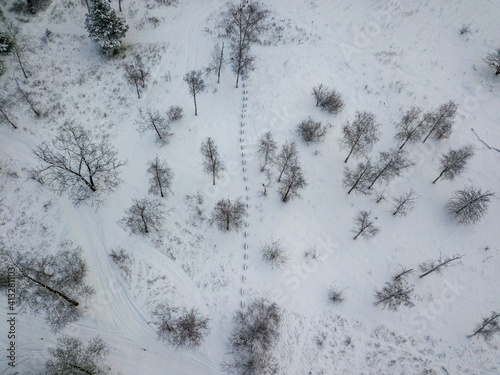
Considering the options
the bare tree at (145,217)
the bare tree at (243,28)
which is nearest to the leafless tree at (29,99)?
the bare tree at (145,217)

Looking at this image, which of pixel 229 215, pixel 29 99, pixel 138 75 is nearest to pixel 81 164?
pixel 29 99

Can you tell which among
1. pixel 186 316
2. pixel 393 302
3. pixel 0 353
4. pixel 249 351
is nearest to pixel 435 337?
pixel 393 302

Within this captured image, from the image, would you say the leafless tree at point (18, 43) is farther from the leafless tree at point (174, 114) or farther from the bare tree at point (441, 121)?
the bare tree at point (441, 121)

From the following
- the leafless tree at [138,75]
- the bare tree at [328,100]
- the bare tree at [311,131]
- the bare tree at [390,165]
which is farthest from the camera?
the leafless tree at [138,75]

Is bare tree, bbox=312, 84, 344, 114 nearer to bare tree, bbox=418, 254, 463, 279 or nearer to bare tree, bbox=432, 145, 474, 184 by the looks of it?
bare tree, bbox=432, 145, 474, 184

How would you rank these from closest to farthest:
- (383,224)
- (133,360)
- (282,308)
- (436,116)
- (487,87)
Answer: (133,360)
(282,308)
(383,224)
(436,116)
(487,87)

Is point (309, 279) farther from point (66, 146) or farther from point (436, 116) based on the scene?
point (66, 146)
